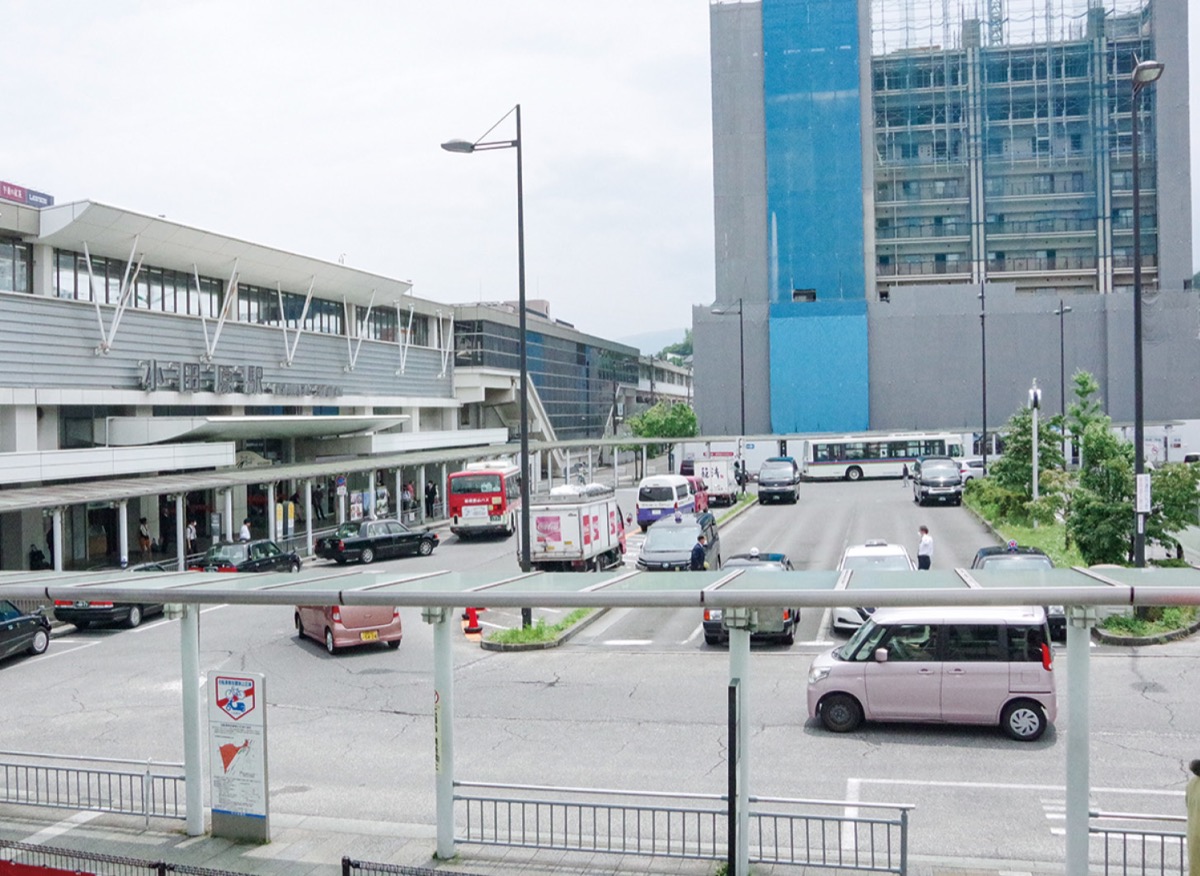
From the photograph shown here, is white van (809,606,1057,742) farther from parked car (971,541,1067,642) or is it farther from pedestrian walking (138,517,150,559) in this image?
pedestrian walking (138,517,150,559)

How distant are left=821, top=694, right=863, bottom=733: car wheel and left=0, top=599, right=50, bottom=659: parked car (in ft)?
50.1

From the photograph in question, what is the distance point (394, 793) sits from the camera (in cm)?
1188

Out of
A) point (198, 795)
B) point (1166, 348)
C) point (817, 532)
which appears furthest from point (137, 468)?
point (1166, 348)

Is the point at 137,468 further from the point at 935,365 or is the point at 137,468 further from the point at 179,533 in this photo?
the point at 935,365

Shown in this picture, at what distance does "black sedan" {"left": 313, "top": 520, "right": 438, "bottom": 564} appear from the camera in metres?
33.1

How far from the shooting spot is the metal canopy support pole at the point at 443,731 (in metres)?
9.59

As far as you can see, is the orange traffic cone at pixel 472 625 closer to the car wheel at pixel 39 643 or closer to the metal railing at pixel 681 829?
the car wheel at pixel 39 643

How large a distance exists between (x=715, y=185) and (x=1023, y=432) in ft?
144

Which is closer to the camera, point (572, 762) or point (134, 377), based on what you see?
point (572, 762)

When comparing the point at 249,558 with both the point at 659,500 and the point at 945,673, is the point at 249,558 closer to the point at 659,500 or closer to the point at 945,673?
the point at 659,500

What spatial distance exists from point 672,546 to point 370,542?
1189 cm

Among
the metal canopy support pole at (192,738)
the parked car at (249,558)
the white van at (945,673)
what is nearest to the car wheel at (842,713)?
the white van at (945,673)

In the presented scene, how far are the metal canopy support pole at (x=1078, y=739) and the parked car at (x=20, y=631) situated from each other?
18.6m

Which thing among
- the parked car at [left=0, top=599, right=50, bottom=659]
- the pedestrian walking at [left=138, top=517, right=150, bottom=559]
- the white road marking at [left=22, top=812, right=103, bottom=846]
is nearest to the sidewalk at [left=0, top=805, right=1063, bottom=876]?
the white road marking at [left=22, top=812, right=103, bottom=846]
